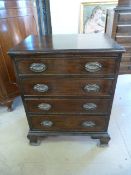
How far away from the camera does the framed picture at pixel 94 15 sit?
90.0 inches

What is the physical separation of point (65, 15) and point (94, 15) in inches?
18.1

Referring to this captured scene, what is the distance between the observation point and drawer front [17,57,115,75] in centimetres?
91

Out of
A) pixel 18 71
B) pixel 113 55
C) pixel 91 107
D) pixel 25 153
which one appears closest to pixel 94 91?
pixel 91 107

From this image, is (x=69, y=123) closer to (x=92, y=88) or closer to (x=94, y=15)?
(x=92, y=88)

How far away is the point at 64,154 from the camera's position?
4.13ft

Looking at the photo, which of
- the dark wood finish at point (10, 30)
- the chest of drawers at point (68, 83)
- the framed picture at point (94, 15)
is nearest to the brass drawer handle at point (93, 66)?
the chest of drawers at point (68, 83)

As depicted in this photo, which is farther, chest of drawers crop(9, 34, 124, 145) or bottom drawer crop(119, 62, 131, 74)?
bottom drawer crop(119, 62, 131, 74)

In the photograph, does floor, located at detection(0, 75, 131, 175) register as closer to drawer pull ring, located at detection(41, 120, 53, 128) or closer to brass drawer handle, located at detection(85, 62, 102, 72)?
drawer pull ring, located at detection(41, 120, 53, 128)

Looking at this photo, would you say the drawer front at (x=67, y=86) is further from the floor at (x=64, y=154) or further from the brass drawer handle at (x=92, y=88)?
the floor at (x=64, y=154)

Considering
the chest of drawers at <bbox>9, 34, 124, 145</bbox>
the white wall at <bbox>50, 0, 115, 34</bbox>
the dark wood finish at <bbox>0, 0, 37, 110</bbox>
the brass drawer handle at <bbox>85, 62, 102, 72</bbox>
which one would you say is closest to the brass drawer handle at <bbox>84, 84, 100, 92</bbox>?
the chest of drawers at <bbox>9, 34, 124, 145</bbox>

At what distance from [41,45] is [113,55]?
453 millimetres

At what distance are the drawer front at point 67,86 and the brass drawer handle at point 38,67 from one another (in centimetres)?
7

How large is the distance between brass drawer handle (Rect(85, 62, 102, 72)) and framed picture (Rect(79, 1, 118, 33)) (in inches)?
66.7

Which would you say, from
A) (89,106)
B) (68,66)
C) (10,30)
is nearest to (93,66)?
(68,66)
